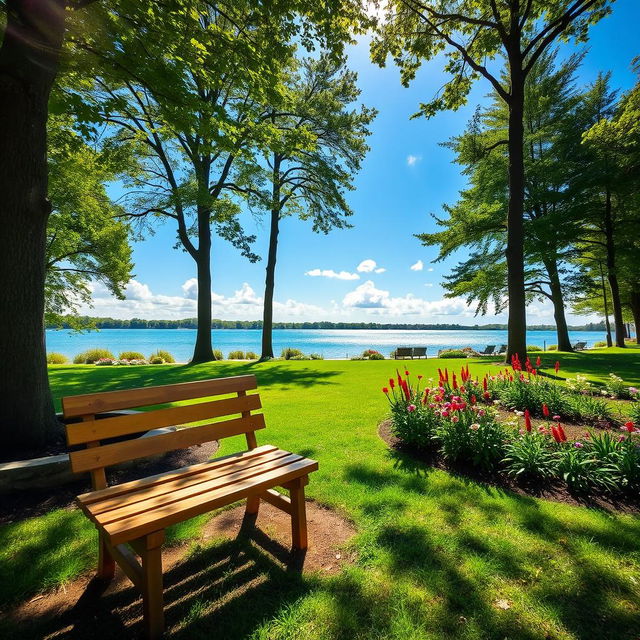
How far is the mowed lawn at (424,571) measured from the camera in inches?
75.1

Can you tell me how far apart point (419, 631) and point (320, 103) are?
2011 centimetres

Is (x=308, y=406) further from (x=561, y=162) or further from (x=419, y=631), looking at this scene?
(x=561, y=162)

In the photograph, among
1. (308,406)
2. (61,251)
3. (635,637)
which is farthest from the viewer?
(61,251)

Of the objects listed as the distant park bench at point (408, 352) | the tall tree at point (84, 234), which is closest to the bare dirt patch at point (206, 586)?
the tall tree at point (84, 234)

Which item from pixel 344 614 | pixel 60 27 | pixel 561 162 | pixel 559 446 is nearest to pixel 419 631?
pixel 344 614

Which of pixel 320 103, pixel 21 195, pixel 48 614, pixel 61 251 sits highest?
pixel 320 103

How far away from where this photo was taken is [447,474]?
3.79m

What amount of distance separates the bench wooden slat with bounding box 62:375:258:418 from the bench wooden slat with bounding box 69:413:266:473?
268mm

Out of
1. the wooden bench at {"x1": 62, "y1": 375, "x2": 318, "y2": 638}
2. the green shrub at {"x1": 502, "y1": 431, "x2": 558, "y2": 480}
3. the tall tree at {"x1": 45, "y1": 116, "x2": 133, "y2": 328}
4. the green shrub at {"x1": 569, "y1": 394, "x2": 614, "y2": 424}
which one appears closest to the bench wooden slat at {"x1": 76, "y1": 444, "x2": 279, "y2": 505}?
the wooden bench at {"x1": 62, "y1": 375, "x2": 318, "y2": 638}

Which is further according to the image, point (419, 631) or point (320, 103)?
point (320, 103)

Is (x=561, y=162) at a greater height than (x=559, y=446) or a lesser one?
greater

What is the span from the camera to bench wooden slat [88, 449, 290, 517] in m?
2.10

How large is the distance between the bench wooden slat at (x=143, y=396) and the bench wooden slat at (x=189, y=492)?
0.69 meters

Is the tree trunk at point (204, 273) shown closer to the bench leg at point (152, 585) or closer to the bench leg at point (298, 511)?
the bench leg at point (298, 511)
